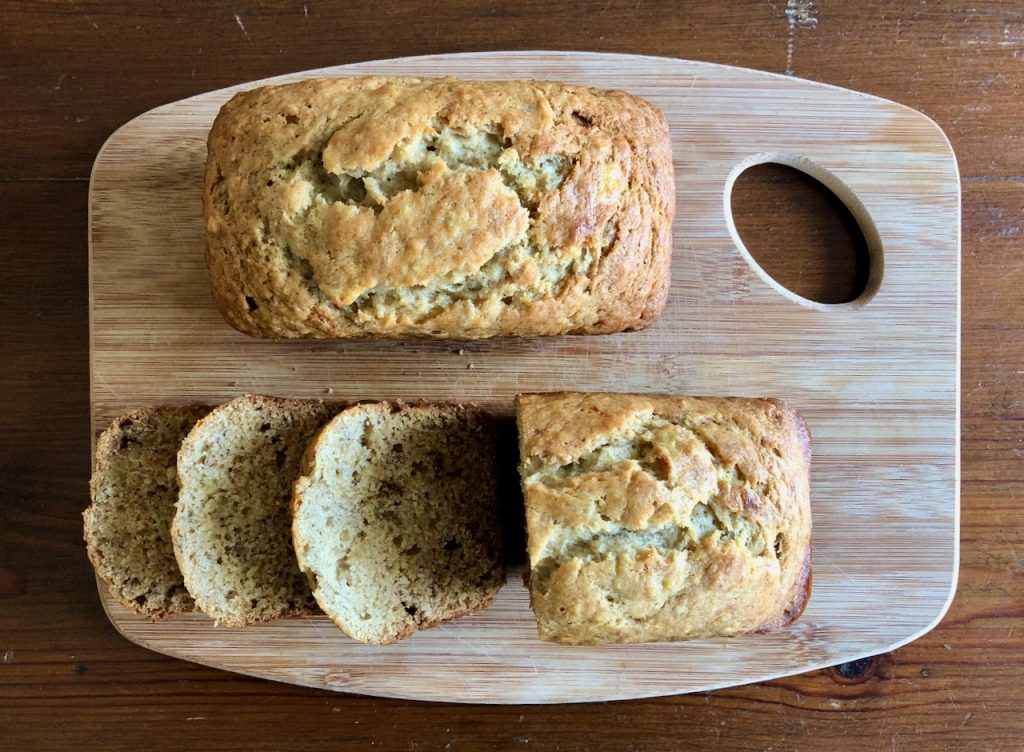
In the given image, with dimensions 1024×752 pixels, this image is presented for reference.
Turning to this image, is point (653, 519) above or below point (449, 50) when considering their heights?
below

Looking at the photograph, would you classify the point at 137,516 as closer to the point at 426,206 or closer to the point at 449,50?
the point at 426,206

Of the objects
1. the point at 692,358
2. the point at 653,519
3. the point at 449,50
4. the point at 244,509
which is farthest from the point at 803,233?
the point at 244,509

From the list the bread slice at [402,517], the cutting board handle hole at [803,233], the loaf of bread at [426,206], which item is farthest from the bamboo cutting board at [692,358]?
the loaf of bread at [426,206]

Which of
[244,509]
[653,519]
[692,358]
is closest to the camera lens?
[653,519]

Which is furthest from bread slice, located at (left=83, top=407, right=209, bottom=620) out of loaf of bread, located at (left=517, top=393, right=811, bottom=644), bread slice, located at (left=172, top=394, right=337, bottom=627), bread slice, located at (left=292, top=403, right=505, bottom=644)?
loaf of bread, located at (left=517, top=393, right=811, bottom=644)

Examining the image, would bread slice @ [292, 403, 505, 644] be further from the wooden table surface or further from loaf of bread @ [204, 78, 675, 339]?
the wooden table surface

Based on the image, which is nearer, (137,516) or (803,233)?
(137,516)

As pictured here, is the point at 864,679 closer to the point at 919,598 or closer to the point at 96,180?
the point at 919,598
